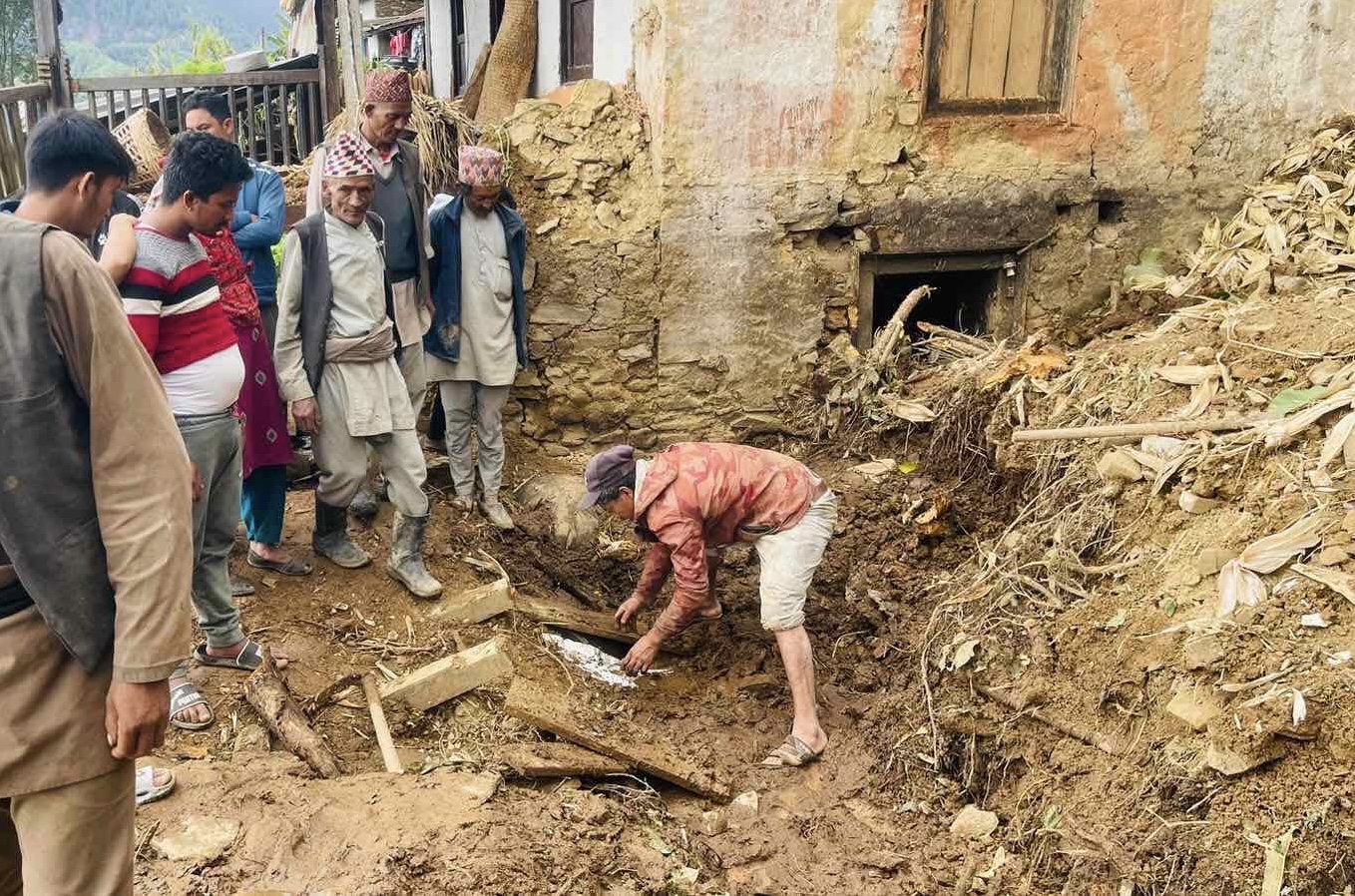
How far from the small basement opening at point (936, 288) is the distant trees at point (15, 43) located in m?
9.12

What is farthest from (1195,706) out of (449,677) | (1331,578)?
(449,677)

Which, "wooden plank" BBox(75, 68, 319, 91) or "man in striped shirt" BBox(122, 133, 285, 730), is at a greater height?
"wooden plank" BBox(75, 68, 319, 91)

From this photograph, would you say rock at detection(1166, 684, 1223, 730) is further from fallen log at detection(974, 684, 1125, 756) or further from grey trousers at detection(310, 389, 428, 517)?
grey trousers at detection(310, 389, 428, 517)

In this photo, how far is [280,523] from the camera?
17.0 ft

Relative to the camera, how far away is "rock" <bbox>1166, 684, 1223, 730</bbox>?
11.9ft

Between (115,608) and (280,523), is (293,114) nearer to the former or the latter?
(280,523)

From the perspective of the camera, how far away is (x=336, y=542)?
5.29m

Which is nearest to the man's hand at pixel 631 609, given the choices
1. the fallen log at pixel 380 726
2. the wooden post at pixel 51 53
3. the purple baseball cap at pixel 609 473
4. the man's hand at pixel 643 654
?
the man's hand at pixel 643 654

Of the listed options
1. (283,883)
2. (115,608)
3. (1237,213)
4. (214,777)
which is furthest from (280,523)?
(1237,213)

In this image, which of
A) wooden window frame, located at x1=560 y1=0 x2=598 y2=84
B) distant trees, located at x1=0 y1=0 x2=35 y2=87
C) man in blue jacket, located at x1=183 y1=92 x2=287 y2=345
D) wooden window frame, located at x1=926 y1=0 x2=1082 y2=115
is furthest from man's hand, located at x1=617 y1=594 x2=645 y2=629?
distant trees, located at x1=0 y1=0 x2=35 y2=87

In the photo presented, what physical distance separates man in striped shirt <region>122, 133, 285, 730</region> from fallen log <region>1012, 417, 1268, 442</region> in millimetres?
3543

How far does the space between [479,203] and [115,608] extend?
4003 mm

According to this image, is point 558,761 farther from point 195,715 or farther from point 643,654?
point 195,715

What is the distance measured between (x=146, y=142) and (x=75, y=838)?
5.86 m
